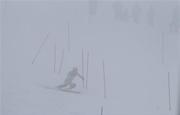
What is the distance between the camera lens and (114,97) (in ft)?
6.98

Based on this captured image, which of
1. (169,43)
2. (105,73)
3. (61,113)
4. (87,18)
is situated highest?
(87,18)

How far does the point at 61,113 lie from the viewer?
6.95ft

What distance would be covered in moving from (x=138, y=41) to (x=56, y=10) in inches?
21.5

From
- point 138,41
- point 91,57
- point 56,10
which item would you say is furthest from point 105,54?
point 56,10

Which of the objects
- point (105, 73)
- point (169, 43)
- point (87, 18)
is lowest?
point (105, 73)

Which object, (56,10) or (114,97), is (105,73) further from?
(56,10)

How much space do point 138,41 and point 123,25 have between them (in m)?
0.14

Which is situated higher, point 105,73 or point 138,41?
point 138,41

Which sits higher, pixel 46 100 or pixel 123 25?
pixel 123 25

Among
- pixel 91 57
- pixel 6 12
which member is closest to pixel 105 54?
pixel 91 57

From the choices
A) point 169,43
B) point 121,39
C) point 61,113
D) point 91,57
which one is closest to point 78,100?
point 61,113

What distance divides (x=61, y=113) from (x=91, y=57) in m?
0.40

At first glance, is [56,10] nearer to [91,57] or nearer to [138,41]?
[91,57]

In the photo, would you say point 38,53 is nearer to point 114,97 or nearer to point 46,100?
point 46,100
